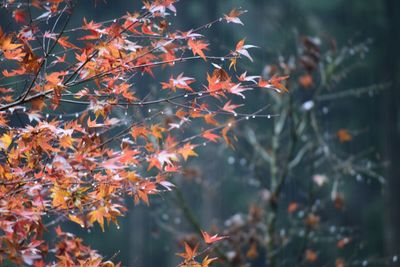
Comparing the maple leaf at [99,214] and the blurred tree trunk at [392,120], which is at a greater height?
the maple leaf at [99,214]

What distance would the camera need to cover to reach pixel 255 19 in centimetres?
1098

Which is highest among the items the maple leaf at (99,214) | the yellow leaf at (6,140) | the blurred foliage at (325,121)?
the yellow leaf at (6,140)

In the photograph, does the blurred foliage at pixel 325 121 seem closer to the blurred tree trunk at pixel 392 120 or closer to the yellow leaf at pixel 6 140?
the blurred tree trunk at pixel 392 120

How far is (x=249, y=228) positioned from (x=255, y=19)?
6753 millimetres

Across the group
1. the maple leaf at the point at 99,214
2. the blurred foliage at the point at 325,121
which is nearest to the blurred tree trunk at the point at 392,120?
the blurred foliage at the point at 325,121

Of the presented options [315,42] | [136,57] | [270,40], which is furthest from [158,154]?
[270,40]

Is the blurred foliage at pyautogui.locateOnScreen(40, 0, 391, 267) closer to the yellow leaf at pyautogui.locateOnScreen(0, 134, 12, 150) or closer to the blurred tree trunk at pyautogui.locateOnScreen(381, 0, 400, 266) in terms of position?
the blurred tree trunk at pyautogui.locateOnScreen(381, 0, 400, 266)

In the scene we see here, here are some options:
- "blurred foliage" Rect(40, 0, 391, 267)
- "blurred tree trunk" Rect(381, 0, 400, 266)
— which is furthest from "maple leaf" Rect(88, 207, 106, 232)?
"blurred tree trunk" Rect(381, 0, 400, 266)

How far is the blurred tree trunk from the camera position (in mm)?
9641

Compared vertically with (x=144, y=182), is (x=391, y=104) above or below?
below

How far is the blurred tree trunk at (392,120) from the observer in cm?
964

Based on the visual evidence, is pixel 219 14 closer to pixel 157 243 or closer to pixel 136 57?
pixel 157 243

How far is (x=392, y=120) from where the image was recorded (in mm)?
10328

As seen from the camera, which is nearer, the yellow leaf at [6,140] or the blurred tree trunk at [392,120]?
the yellow leaf at [6,140]
